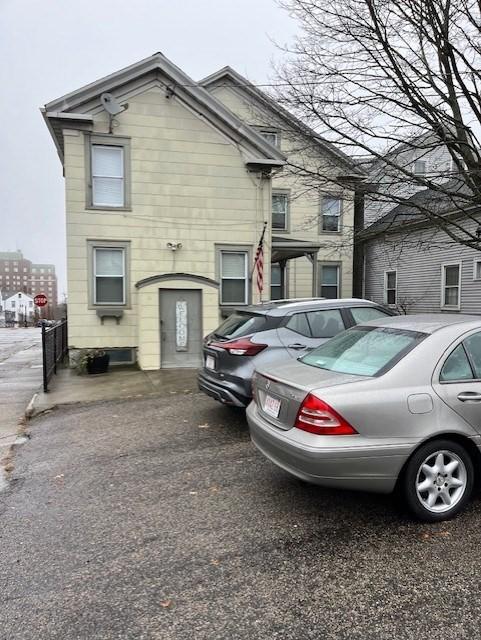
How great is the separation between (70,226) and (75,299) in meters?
1.82

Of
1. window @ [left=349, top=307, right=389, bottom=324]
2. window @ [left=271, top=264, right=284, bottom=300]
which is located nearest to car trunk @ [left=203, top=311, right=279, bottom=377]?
window @ [left=349, top=307, right=389, bottom=324]

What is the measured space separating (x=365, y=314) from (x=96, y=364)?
23.0 ft

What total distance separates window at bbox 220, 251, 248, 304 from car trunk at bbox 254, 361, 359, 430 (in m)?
8.76

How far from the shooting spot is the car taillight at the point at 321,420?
326cm

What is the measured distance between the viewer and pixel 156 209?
485 inches

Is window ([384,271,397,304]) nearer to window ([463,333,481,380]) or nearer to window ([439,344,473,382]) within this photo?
window ([463,333,481,380])

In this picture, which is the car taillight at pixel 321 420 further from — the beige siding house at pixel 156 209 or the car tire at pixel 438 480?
the beige siding house at pixel 156 209

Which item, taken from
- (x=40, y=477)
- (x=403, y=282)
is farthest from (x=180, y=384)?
(x=403, y=282)

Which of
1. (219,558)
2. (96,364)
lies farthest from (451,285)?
(219,558)

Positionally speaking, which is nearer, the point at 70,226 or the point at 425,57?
the point at 425,57

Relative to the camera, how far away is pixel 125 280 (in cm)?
1225

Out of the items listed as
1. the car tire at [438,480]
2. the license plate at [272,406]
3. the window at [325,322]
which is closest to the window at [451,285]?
the window at [325,322]

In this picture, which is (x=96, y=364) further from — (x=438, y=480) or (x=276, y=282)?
(x=438, y=480)

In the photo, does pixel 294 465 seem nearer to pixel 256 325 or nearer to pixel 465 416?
pixel 465 416
